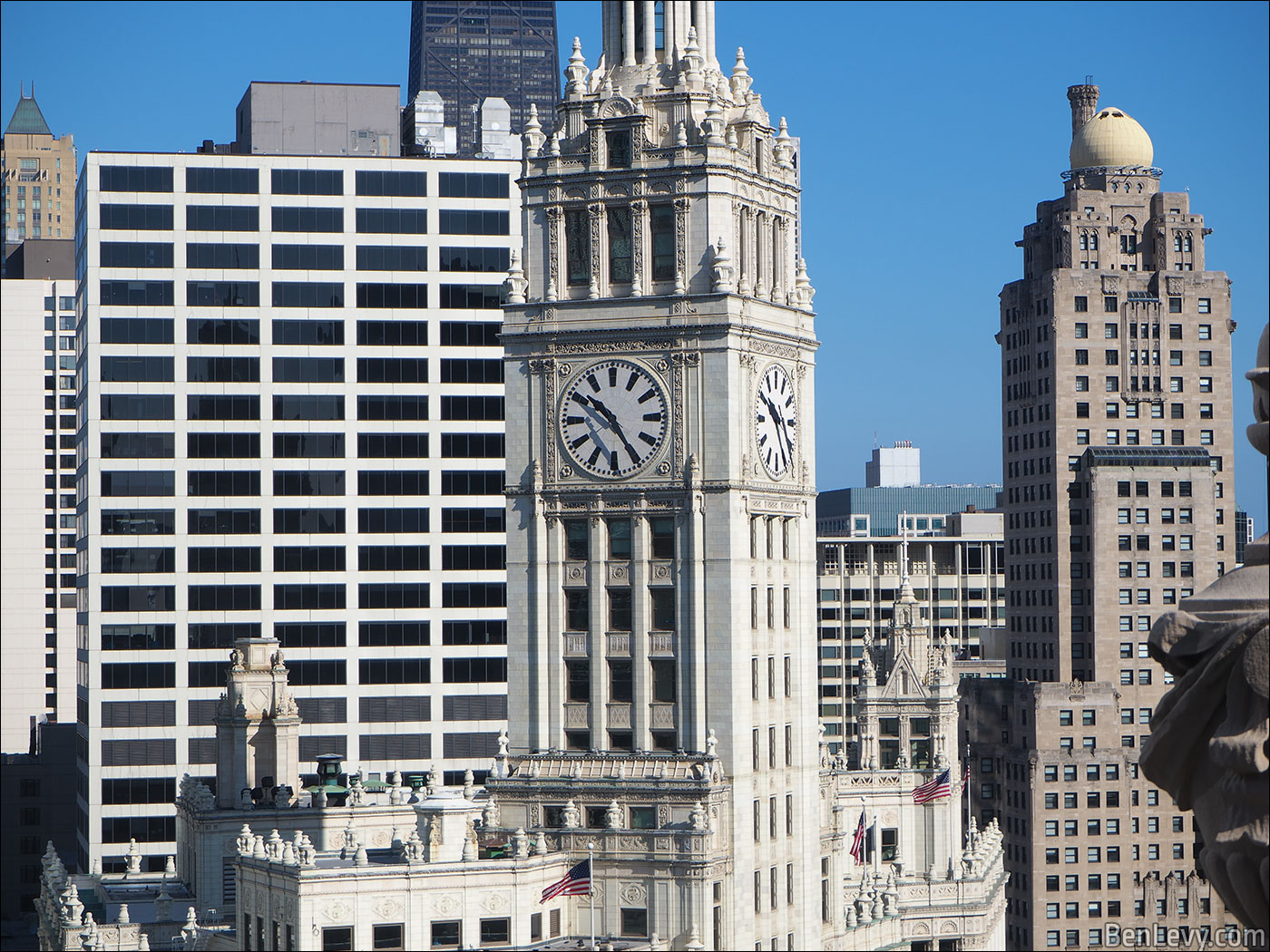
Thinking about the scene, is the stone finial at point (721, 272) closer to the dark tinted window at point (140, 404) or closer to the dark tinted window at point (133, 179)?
the dark tinted window at point (140, 404)

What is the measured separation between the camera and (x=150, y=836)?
15600cm

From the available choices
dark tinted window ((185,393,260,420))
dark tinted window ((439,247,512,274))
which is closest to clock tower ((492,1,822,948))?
dark tinted window ((439,247,512,274))

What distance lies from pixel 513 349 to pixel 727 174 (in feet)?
46.1

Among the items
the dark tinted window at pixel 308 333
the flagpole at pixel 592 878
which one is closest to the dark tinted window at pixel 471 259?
the dark tinted window at pixel 308 333

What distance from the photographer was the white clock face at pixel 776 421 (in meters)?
104

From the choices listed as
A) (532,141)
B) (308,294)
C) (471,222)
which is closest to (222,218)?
(308,294)

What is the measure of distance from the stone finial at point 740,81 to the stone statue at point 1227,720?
8543 centimetres

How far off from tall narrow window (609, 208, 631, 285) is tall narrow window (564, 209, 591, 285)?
1166 millimetres

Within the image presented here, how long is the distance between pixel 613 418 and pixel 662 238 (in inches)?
368

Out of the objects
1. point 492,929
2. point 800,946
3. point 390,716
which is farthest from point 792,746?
point 390,716

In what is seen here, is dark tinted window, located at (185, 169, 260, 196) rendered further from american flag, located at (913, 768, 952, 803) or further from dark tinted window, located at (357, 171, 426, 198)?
american flag, located at (913, 768, 952, 803)

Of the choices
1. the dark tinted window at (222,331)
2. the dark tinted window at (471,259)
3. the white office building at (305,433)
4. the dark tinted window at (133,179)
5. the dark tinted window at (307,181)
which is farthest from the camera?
the dark tinted window at (471,259)

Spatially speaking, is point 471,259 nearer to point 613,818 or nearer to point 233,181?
point 233,181

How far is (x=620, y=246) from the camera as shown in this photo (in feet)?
341
